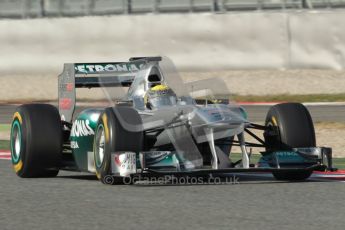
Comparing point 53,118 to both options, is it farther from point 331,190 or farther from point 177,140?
point 331,190

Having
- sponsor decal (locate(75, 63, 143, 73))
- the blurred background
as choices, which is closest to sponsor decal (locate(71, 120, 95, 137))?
sponsor decal (locate(75, 63, 143, 73))

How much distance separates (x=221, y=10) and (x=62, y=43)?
4776mm

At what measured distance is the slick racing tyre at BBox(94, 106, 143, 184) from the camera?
995 centimetres

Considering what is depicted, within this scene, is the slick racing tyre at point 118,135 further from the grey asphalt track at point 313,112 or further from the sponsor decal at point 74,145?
the grey asphalt track at point 313,112

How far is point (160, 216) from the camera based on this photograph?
26.0ft

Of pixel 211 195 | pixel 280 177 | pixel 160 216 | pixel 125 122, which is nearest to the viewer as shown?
pixel 160 216

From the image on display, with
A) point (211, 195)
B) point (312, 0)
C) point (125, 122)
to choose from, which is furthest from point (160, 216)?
point (312, 0)

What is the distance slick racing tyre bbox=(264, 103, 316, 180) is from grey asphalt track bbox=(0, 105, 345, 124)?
422 inches

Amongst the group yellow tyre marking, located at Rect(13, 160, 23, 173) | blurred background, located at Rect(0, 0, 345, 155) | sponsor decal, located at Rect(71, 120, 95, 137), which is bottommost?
yellow tyre marking, located at Rect(13, 160, 23, 173)

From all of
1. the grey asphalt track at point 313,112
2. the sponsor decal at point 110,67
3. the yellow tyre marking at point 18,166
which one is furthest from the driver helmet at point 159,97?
the grey asphalt track at point 313,112

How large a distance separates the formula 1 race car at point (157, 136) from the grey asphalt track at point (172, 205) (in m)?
0.23

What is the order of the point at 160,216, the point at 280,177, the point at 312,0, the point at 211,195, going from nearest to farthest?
the point at 160,216
the point at 211,195
the point at 280,177
the point at 312,0

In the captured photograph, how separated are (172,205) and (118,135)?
1.55 meters

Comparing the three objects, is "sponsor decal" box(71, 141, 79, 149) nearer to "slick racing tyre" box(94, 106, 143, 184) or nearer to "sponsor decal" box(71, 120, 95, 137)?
"sponsor decal" box(71, 120, 95, 137)
